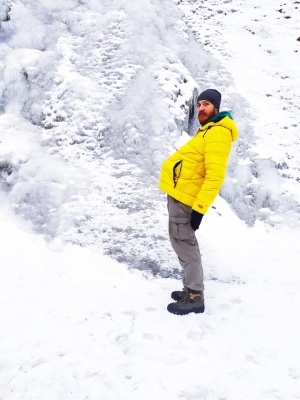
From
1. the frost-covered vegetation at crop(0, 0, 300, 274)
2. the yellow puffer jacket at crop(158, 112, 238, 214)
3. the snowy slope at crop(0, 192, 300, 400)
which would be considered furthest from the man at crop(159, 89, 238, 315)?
the frost-covered vegetation at crop(0, 0, 300, 274)

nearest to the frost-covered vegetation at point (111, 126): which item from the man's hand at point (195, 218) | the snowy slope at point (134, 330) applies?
the snowy slope at point (134, 330)

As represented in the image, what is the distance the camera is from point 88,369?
9.96 ft

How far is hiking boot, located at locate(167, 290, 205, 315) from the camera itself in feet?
12.6

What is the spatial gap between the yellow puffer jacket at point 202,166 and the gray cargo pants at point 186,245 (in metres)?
0.18

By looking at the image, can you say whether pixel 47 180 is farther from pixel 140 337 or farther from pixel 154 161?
pixel 140 337

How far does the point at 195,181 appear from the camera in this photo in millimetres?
3645

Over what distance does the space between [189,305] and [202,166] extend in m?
1.49

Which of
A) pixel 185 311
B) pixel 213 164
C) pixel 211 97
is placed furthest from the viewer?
pixel 185 311

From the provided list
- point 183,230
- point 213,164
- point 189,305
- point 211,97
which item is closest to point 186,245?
A: point 183,230

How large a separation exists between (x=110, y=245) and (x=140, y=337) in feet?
6.90

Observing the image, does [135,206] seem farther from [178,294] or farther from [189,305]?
[189,305]

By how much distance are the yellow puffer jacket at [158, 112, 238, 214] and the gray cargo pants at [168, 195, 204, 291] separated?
18 centimetres

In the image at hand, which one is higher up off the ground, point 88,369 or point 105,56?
point 105,56

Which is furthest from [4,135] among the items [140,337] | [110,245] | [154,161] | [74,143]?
[140,337]
